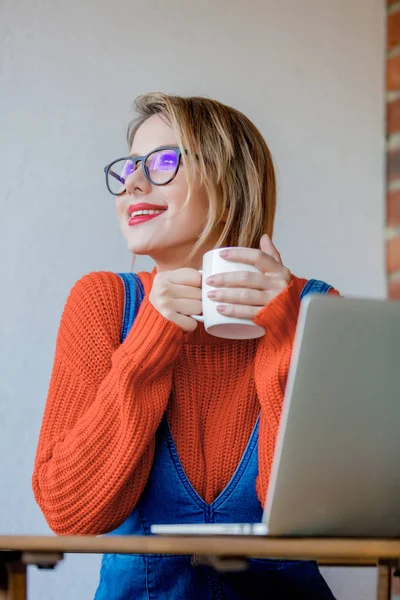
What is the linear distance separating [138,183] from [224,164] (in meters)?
0.16

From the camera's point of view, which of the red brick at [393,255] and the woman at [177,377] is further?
the red brick at [393,255]

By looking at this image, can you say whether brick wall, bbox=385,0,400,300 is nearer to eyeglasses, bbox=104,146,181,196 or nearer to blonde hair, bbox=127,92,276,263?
blonde hair, bbox=127,92,276,263

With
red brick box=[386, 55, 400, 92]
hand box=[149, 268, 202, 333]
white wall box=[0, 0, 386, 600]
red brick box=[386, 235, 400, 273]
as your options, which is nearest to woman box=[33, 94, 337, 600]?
hand box=[149, 268, 202, 333]

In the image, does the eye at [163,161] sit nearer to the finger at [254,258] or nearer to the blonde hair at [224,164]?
the blonde hair at [224,164]

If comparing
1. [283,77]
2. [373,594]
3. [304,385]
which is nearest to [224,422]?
[304,385]

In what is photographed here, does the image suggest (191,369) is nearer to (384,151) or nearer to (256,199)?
(256,199)

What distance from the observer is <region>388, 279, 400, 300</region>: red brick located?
2004mm

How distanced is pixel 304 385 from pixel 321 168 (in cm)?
135

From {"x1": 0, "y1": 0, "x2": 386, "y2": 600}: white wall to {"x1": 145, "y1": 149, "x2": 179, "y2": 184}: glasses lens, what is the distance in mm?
453

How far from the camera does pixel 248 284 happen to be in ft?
3.74

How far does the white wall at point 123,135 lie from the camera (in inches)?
66.9

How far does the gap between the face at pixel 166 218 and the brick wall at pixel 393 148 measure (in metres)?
0.80

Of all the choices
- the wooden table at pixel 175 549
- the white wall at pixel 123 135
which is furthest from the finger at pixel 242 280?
the white wall at pixel 123 135

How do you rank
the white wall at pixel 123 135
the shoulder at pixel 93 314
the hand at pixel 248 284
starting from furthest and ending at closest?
the white wall at pixel 123 135, the shoulder at pixel 93 314, the hand at pixel 248 284
